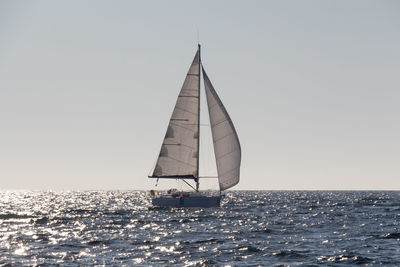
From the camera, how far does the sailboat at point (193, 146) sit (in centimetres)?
7038

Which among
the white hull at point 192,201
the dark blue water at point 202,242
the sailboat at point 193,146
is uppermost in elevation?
the sailboat at point 193,146

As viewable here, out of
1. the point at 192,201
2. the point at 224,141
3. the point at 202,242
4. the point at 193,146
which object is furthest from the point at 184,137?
the point at 202,242

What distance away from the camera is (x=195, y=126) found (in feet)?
241

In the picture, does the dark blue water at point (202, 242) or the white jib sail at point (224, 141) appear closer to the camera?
the dark blue water at point (202, 242)

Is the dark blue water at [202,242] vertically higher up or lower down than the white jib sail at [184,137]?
lower down

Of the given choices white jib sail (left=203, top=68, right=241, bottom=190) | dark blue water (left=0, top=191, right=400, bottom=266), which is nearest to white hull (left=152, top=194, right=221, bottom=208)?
white jib sail (left=203, top=68, right=241, bottom=190)

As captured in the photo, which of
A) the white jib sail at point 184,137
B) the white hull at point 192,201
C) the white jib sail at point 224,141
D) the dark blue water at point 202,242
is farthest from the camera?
the white jib sail at point 184,137

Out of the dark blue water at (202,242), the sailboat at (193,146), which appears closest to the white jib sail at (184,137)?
the sailboat at (193,146)

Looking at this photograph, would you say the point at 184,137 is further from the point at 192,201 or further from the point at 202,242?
the point at 202,242

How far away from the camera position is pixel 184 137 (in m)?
73.7

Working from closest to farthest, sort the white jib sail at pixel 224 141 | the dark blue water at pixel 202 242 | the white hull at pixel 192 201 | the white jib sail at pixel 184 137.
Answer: the dark blue water at pixel 202 242 → the white jib sail at pixel 224 141 → the white hull at pixel 192 201 → the white jib sail at pixel 184 137

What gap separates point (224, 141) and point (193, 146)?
4.90m

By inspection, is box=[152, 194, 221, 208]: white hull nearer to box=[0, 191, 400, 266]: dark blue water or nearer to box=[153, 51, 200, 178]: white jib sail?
box=[153, 51, 200, 178]: white jib sail

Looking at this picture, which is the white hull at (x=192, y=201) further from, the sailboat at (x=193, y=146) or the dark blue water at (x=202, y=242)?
the dark blue water at (x=202, y=242)
